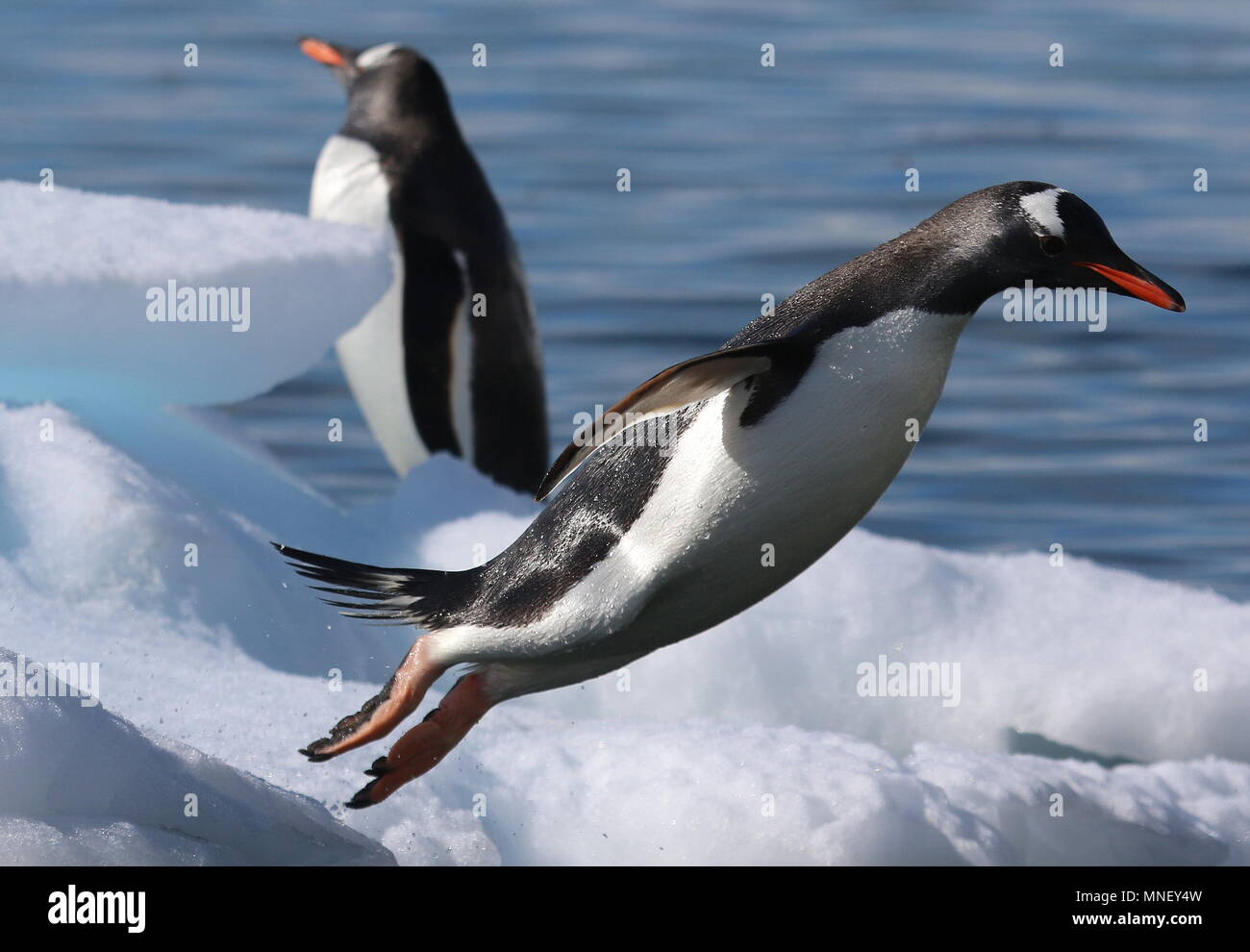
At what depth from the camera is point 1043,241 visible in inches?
106

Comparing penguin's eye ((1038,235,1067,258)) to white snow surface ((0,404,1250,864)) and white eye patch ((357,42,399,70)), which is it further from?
white eye patch ((357,42,399,70))

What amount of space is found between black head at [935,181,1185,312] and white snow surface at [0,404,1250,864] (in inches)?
35.8

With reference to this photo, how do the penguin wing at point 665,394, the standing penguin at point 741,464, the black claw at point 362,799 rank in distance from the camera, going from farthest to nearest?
the black claw at point 362,799 < the standing penguin at point 741,464 < the penguin wing at point 665,394

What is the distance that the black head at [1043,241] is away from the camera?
269 cm

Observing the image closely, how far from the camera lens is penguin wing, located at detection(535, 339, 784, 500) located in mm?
2598

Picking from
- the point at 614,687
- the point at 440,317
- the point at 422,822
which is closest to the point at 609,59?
the point at 440,317

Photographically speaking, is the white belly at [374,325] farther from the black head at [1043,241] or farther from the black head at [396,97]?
A: the black head at [1043,241]

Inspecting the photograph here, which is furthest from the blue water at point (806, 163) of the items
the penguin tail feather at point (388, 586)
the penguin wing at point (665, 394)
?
the penguin tail feather at point (388, 586)
